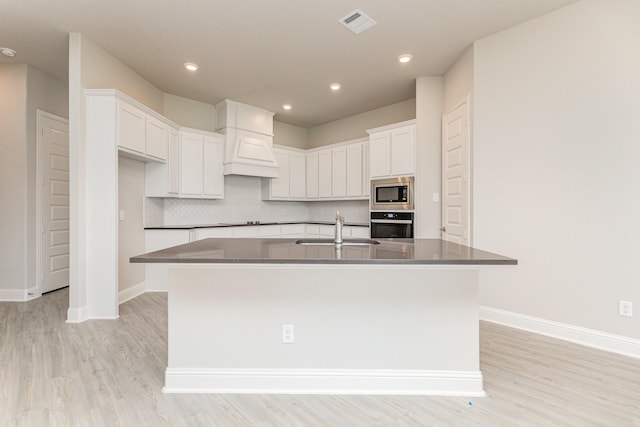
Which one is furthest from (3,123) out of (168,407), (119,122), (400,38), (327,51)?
(400,38)

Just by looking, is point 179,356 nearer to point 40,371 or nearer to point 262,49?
point 40,371

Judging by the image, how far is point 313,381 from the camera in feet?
6.41

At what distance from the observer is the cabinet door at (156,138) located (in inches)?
151

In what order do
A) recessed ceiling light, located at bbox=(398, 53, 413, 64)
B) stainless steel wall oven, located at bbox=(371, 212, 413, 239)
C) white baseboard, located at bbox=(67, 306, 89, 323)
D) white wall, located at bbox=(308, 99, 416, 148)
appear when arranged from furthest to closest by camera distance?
white wall, located at bbox=(308, 99, 416, 148)
stainless steel wall oven, located at bbox=(371, 212, 413, 239)
recessed ceiling light, located at bbox=(398, 53, 413, 64)
white baseboard, located at bbox=(67, 306, 89, 323)

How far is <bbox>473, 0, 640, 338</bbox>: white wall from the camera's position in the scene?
2512 mm

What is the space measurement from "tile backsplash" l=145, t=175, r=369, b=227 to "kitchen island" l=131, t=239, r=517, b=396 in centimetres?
296

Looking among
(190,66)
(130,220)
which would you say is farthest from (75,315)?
(190,66)

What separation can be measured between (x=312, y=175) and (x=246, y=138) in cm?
150

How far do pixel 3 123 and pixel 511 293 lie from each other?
622 cm

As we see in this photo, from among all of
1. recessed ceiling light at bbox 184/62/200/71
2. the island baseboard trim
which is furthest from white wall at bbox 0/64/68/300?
the island baseboard trim

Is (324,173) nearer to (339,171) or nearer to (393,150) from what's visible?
(339,171)

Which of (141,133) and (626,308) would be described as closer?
(626,308)

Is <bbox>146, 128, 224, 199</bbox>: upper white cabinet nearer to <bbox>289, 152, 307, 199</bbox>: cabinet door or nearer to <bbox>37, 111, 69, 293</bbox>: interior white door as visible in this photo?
<bbox>37, 111, 69, 293</bbox>: interior white door

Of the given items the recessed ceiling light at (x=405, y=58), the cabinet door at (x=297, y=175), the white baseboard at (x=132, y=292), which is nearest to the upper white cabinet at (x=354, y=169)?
the cabinet door at (x=297, y=175)
